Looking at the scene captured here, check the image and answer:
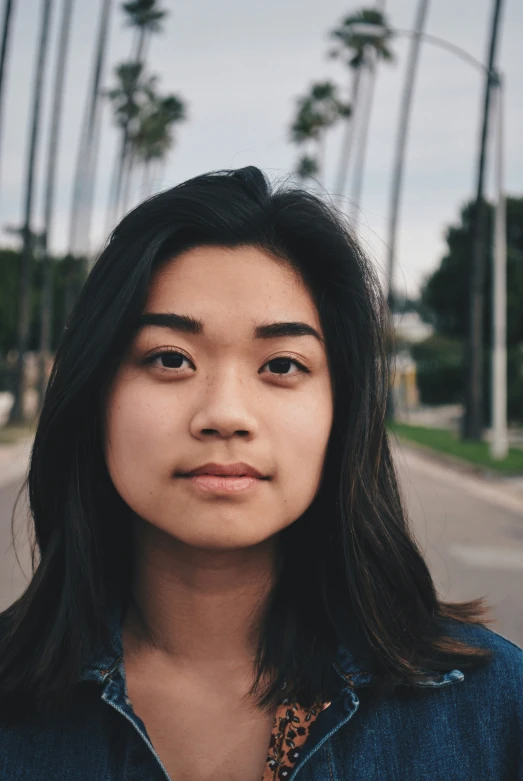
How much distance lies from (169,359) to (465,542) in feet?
26.6

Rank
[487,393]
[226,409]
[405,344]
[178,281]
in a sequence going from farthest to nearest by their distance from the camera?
1. [405,344]
2. [487,393]
3. [178,281]
4. [226,409]

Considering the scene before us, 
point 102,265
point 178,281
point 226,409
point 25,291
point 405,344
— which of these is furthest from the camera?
point 405,344

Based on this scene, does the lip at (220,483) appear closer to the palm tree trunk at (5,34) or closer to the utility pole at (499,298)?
the utility pole at (499,298)

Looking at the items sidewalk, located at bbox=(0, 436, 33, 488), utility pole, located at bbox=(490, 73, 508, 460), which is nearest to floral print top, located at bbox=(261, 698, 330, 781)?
sidewalk, located at bbox=(0, 436, 33, 488)

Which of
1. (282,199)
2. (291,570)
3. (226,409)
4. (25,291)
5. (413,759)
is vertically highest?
(25,291)

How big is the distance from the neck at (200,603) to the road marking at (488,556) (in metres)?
6.59

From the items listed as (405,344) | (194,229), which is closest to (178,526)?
(194,229)

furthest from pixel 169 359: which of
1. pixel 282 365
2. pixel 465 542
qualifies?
pixel 465 542

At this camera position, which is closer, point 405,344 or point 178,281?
point 178,281

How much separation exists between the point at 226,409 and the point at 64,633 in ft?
1.76

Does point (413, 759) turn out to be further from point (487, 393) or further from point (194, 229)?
point (487, 393)

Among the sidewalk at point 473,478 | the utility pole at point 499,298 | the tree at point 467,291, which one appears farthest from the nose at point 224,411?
the tree at point 467,291

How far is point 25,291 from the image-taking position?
93.6 ft

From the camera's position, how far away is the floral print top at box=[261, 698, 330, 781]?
4.92 feet
